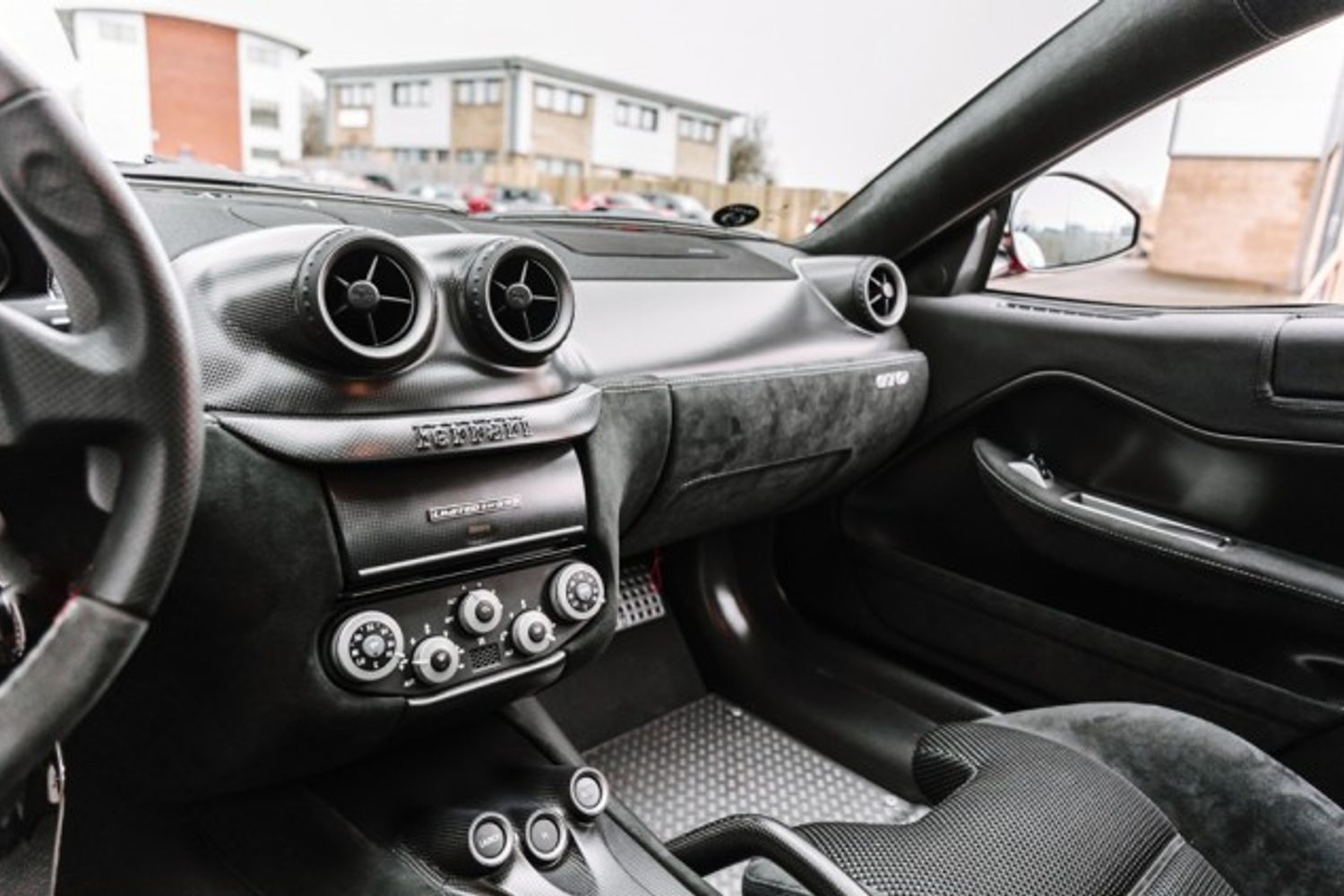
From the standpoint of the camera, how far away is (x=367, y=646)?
38.1 inches

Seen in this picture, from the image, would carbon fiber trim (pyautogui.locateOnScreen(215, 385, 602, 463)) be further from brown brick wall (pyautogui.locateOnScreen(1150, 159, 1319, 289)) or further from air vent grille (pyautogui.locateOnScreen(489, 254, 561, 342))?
A: brown brick wall (pyautogui.locateOnScreen(1150, 159, 1319, 289))

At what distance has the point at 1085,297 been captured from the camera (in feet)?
6.10

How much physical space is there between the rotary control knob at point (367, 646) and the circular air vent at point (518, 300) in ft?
0.99

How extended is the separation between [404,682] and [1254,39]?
1.41 m

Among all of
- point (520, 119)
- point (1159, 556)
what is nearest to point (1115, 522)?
point (1159, 556)

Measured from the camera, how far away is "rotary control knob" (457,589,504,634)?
1.04 m

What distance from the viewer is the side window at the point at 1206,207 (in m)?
1.72

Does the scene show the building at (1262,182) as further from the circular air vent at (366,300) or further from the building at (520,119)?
the building at (520,119)

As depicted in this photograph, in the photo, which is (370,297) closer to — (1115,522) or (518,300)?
(518,300)

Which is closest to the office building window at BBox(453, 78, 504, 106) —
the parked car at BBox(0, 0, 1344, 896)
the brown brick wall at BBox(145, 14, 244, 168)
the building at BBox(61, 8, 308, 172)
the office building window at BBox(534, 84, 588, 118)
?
the office building window at BBox(534, 84, 588, 118)

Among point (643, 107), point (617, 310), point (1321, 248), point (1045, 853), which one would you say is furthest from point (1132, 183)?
point (643, 107)

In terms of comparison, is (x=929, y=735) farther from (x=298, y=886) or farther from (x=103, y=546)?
(x=103, y=546)

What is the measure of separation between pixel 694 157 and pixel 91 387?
10.5 meters

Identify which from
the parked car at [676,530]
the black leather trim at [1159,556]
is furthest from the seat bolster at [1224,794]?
the black leather trim at [1159,556]
